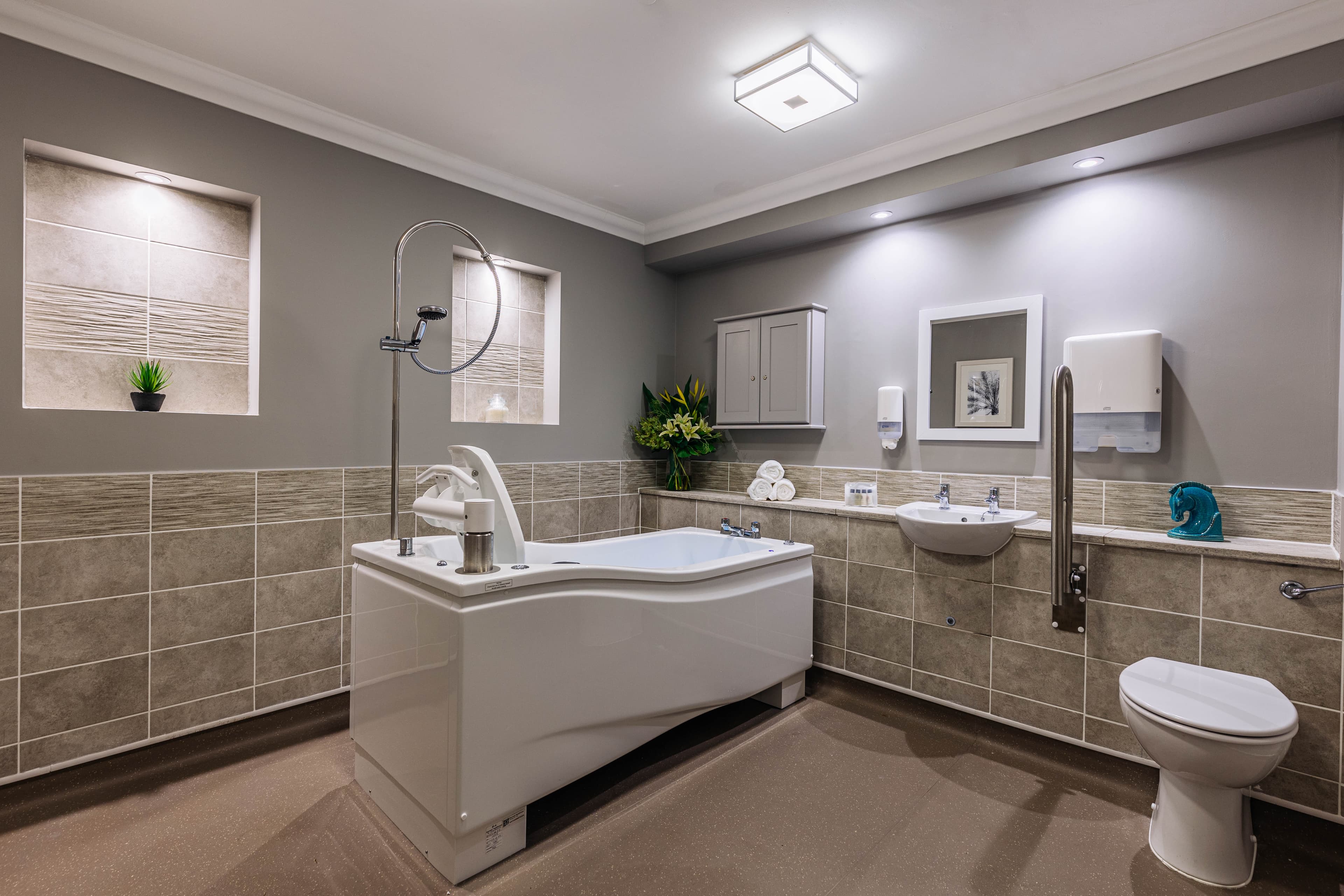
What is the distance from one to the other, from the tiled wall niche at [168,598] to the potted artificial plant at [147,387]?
0.28 meters

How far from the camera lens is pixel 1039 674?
242cm

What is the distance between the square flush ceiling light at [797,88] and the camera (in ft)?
7.13

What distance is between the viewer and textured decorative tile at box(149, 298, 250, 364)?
243cm

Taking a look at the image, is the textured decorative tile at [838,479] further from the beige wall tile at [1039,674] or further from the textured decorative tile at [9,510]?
the textured decorative tile at [9,510]

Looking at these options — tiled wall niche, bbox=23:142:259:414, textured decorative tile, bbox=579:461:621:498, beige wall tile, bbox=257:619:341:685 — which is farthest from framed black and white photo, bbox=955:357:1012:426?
tiled wall niche, bbox=23:142:259:414

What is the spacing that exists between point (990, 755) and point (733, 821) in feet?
3.57

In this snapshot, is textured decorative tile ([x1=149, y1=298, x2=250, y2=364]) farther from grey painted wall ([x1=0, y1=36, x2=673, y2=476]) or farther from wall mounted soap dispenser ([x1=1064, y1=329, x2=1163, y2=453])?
wall mounted soap dispenser ([x1=1064, y1=329, x2=1163, y2=453])

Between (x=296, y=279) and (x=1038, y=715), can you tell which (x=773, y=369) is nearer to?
(x=1038, y=715)

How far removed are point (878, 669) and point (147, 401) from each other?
127 inches

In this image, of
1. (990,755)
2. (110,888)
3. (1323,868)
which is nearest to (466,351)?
(110,888)

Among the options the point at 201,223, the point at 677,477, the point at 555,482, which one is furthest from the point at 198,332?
the point at 677,477

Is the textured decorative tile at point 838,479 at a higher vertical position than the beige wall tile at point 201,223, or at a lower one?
lower

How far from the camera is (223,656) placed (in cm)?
240

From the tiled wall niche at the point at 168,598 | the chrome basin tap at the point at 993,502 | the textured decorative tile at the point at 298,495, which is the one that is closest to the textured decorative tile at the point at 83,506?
the tiled wall niche at the point at 168,598
